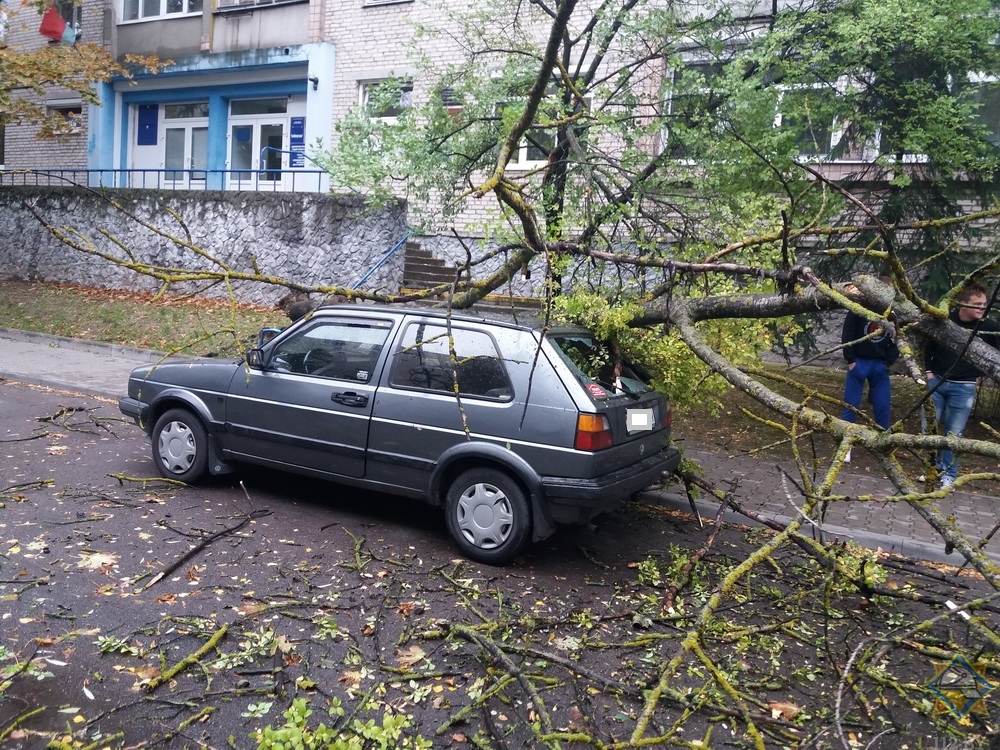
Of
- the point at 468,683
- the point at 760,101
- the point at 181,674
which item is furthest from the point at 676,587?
the point at 760,101

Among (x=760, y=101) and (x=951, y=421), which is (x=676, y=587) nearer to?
(x=951, y=421)

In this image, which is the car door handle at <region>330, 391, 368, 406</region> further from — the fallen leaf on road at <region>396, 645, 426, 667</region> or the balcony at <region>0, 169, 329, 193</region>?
the balcony at <region>0, 169, 329, 193</region>

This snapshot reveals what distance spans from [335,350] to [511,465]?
67.3 inches

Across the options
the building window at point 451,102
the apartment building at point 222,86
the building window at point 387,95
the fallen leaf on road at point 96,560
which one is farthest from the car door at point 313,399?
the apartment building at point 222,86

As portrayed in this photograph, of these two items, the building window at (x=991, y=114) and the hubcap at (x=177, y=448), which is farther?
the building window at (x=991, y=114)

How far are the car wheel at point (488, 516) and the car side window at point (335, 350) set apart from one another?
1104 millimetres

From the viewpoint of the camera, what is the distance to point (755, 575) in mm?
5496

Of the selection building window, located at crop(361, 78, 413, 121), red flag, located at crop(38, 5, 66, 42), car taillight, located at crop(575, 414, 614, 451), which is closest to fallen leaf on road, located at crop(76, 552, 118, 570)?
car taillight, located at crop(575, 414, 614, 451)

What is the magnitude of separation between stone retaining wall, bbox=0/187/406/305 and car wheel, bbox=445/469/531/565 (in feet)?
34.8

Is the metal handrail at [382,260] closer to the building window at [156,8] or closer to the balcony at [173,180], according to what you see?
the balcony at [173,180]

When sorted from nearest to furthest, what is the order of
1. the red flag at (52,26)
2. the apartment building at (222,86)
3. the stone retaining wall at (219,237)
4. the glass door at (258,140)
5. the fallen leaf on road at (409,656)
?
the fallen leaf on road at (409,656)
the stone retaining wall at (219,237)
the apartment building at (222,86)
the red flag at (52,26)
the glass door at (258,140)

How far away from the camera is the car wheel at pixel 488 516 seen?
5305 millimetres

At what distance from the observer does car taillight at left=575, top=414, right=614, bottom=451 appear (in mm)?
5172

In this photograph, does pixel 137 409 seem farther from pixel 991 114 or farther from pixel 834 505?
pixel 991 114
